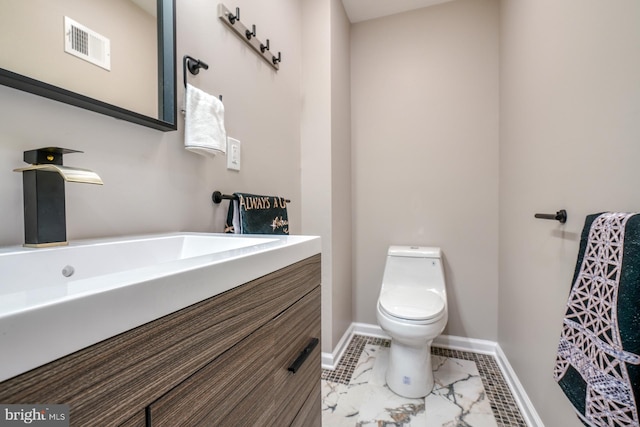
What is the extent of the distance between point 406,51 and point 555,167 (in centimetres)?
139

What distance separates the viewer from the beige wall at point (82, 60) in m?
0.58

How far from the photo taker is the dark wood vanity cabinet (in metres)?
0.27

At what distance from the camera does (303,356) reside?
73 centimetres

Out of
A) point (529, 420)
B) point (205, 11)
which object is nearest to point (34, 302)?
point (205, 11)

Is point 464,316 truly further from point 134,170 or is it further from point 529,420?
point 134,170

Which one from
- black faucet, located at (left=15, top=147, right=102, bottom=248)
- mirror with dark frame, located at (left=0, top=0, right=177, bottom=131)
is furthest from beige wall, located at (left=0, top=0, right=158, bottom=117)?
black faucet, located at (left=15, top=147, right=102, bottom=248)

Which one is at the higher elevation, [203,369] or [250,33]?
[250,33]

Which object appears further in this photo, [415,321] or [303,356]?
[415,321]

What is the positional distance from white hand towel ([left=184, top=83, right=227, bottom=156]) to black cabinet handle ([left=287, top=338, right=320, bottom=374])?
693mm

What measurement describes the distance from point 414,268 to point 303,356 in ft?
4.32

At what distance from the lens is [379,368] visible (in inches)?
67.6

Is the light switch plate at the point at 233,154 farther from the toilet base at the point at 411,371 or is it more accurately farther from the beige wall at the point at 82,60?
the toilet base at the point at 411,371

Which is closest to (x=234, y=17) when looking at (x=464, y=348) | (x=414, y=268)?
(x=414, y=268)

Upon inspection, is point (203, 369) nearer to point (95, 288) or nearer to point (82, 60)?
point (95, 288)
